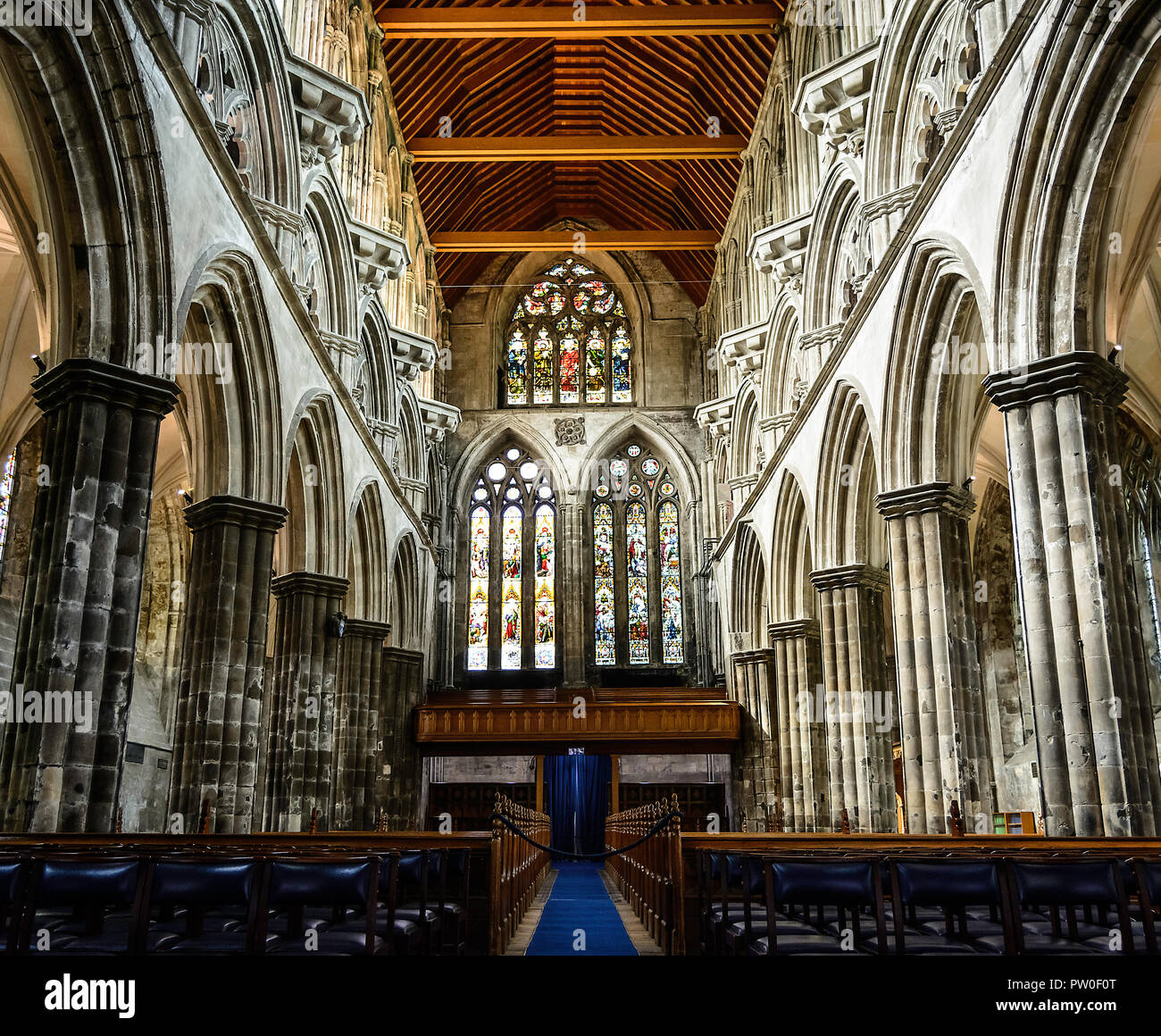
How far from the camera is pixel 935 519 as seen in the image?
34.3 feet

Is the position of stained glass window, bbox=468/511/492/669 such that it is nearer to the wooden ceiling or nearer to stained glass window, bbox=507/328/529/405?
stained glass window, bbox=507/328/529/405

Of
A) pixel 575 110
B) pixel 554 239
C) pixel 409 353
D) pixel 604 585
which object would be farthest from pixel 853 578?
pixel 575 110

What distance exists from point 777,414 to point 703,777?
→ 315 inches

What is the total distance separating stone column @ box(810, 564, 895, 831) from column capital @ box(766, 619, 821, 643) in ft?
7.89

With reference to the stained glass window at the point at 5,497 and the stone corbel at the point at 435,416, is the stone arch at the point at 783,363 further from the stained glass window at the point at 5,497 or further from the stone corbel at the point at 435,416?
the stained glass window at the point at 5,497

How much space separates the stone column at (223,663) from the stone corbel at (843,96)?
7.59m

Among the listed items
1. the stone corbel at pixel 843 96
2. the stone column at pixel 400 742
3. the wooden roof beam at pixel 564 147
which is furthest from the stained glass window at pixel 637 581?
the stone corbel at pixel 843 96

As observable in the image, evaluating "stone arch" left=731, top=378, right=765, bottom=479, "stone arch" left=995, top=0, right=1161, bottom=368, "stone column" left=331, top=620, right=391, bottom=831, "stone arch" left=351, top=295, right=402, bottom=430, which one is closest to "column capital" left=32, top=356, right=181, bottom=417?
"stone arch" left=995, top=0, right=1161, bottom=368

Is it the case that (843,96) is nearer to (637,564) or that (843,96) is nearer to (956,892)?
(956,892)

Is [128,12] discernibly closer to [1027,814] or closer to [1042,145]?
[1042,145]

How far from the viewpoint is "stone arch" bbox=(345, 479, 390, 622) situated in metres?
16.3

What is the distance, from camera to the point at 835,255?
14023mm

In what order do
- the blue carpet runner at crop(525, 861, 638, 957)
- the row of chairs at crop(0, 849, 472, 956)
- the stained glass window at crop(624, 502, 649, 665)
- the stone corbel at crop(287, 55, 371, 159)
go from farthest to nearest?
the stained glass window at crop(624, 502, 649, 665)
the stone corbel at crop(287, 55, 371, 159)
the blue carpet runner at crop(525, 861, 638, 957)
the row of chairs at crop(0, 849, 472, 956)
